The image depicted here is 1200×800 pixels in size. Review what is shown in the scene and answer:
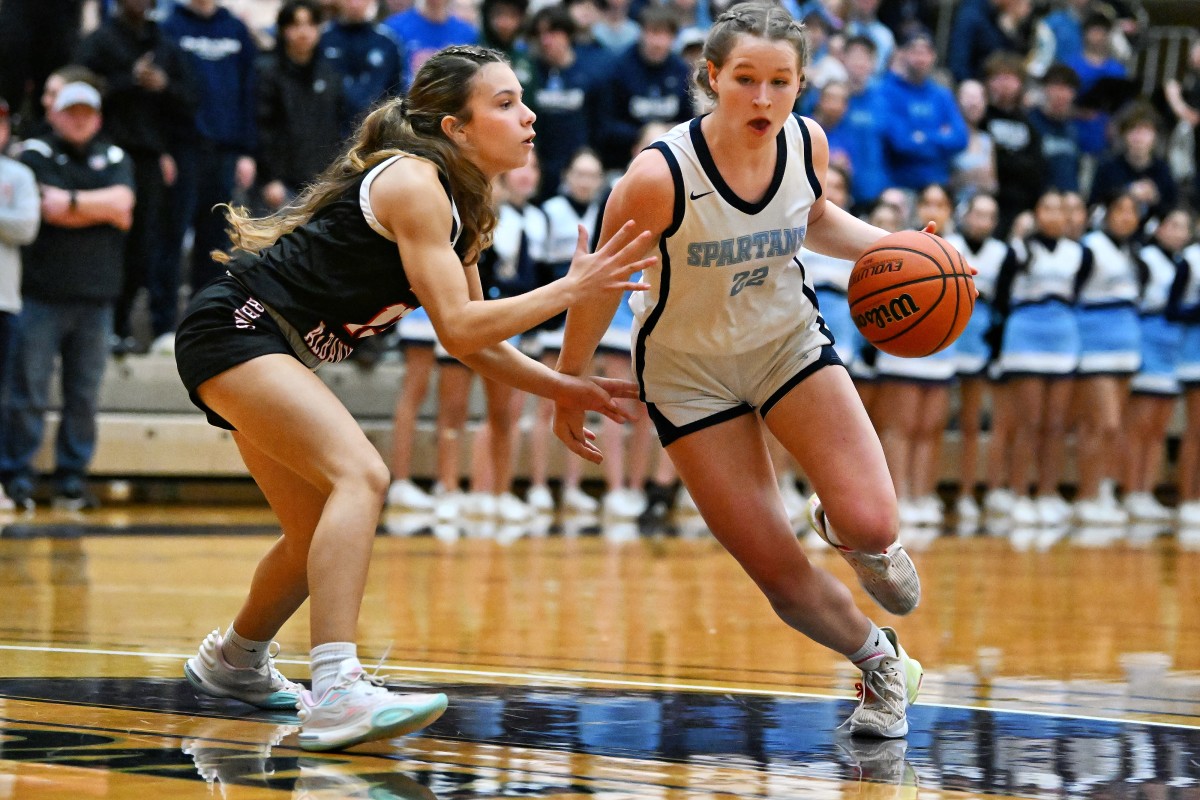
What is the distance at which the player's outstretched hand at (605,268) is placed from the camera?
403 cm

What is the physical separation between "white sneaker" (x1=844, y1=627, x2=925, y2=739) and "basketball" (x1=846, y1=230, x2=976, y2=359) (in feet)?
2.90

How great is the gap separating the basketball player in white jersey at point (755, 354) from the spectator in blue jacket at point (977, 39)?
425 inches

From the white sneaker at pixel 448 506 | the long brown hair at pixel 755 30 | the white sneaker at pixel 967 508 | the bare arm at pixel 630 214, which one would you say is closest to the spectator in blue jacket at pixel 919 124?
the white sneaker at pixel 967 508

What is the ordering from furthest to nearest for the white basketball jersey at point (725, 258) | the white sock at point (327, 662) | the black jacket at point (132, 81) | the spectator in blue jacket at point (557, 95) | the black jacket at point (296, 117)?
the spectator in blue jacket at point (557, 95), the black jacket at point (296, 117), the black jacket at point (132, 81), the white basketball jersey at point (725, 258), the white sock at point (327, 662)

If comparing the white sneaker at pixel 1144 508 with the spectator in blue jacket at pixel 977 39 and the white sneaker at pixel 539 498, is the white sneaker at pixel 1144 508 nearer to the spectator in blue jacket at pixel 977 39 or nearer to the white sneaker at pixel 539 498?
the spectator in blue jacket at pixel 977 39

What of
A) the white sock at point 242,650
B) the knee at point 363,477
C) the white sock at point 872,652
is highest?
the knee at point 363,477

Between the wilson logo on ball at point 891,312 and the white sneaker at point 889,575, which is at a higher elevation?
the wilson logo on ball at point 891,312

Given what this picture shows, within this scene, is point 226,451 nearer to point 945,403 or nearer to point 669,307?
point 945,403

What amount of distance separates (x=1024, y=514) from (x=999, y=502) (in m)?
0.38

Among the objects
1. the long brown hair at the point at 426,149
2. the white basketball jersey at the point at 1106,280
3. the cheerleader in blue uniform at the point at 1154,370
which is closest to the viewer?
the long brown hair at the point at 426,149

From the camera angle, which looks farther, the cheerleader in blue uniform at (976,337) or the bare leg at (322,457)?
the cheerleader in blue uniform at (976,337)

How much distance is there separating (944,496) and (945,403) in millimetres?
1831

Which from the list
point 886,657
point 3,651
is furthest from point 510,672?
point 3,651


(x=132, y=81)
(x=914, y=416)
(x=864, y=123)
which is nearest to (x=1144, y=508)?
(x=914, y=416)
